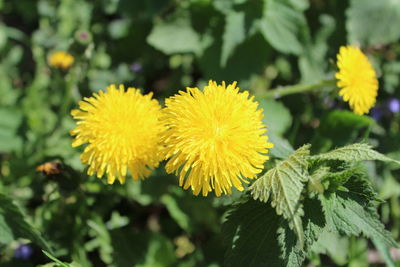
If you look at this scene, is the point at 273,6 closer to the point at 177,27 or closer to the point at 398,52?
the point at 177,27

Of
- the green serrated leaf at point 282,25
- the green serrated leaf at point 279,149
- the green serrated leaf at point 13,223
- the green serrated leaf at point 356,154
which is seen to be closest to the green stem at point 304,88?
the green serrated leaf at point 282,25

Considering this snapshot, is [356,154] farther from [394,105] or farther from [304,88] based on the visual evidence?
[394,105]

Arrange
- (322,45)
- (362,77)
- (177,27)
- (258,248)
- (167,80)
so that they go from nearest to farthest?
(258,248) < (362,77) < (177,27) < (322,45) < (167,80)

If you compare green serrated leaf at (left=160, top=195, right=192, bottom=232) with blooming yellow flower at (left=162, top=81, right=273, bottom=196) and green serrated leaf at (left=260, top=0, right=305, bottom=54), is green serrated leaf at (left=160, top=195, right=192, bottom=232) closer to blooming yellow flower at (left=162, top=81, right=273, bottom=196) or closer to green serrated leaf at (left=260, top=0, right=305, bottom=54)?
blooming yellow flower at (left=162, top=81, right=273, bottom=196)

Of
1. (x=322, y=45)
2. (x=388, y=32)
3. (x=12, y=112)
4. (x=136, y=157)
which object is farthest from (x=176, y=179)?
(x=388, y=32)

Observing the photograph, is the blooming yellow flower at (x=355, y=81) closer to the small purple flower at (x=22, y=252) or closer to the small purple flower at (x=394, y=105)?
the small purple flower at (x=394, y=105)
